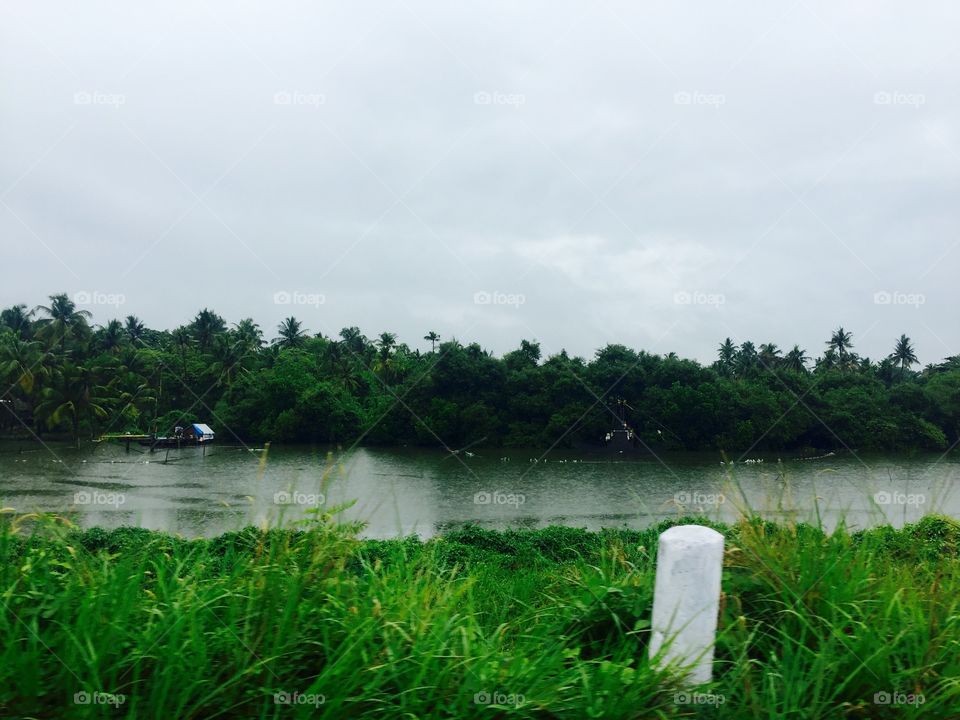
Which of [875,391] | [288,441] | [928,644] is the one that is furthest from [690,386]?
[928,644]

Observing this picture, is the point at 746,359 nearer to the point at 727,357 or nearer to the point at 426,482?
the point at 727,357

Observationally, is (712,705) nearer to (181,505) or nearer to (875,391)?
(181,505)

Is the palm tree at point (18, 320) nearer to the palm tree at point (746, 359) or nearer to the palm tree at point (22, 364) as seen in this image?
the palm tree at point (22, 364)

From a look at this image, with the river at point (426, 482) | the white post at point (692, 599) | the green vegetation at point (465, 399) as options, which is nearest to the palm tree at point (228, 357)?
the green vegetation at point (465, 399)

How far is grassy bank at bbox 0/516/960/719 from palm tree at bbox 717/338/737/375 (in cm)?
5091

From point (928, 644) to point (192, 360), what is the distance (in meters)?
48.6

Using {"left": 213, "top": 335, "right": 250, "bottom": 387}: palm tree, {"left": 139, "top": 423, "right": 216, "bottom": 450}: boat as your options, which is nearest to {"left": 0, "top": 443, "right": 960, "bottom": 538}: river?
{"left": 139, "top": 423, "right": 216, "bottom": 450}: boat

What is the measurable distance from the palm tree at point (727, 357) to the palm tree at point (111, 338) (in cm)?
4472

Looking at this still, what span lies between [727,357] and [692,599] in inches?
2270

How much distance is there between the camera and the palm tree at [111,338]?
48.2 metres

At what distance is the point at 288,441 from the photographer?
1706 inches

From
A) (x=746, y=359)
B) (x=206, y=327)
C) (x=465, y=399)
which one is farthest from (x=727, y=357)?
(x=206, y=327)

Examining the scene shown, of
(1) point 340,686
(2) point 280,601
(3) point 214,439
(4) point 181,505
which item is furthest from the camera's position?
(3) point 214,439

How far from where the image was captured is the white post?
2354 mm
